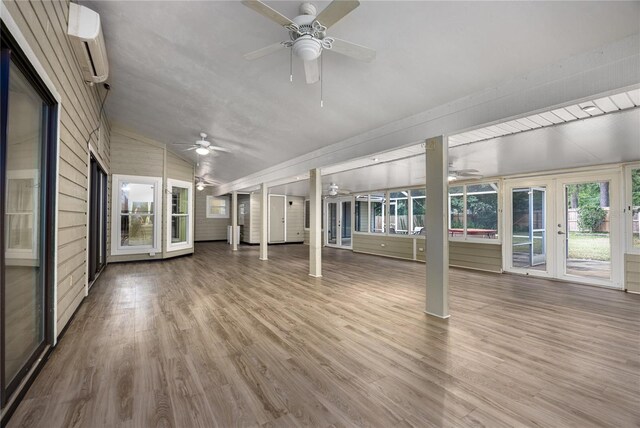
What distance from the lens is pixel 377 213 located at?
31.7ft

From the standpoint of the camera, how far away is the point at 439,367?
2240 millimetres

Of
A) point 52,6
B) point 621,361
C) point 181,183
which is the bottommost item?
point 621,361

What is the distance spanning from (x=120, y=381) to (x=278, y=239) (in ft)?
33.9

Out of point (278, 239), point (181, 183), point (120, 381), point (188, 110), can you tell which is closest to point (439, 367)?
point (120, 381)

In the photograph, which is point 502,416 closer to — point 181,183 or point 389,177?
point 389,177

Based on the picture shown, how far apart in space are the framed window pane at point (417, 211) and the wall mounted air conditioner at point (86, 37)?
7.50m

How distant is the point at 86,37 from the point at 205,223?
36.6ft

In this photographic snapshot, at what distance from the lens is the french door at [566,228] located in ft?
16.6

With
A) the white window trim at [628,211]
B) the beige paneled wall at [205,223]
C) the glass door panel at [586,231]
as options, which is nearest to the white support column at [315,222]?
the glass door panel at [586,231]

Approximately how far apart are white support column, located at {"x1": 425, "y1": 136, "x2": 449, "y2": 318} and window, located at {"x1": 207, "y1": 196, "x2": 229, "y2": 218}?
11.6 meters

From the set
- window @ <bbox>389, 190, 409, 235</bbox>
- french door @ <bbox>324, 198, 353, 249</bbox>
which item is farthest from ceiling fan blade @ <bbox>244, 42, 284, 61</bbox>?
french door @ <bbox>324, 198, 353, 249</bbox>

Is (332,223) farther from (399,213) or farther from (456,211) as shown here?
(456,211)

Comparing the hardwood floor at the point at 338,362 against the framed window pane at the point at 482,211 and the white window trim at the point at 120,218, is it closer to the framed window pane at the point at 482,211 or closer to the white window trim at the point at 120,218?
the framed window pane at the point at 482,211

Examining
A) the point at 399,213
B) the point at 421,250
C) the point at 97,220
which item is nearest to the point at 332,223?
the point at 399,213
